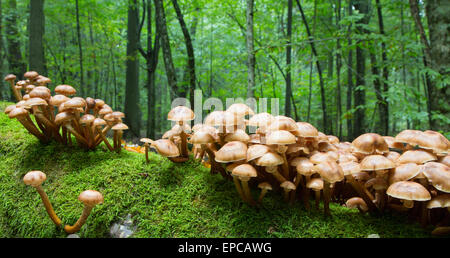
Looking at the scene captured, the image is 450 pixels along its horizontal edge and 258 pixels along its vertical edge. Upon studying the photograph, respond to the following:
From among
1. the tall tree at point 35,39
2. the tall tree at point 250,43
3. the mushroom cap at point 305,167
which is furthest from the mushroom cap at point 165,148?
the tall tree at point 35,39

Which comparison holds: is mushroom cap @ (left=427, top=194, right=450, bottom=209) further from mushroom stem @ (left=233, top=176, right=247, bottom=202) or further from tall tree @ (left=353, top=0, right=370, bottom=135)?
tall tree @ (left=353, top=0, right=370, bottom=135)

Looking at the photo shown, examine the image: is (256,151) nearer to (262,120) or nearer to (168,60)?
(262,120)

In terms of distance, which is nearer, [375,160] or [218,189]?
[375,160]

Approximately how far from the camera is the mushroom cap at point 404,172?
5.07 feet

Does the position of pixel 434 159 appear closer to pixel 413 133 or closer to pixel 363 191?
pixel 413 133

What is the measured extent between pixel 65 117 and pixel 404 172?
9.01ft

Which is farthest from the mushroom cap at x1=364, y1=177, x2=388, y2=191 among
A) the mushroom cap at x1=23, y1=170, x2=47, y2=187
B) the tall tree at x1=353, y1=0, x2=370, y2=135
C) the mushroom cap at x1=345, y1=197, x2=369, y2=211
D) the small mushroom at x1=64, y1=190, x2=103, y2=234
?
the tall tree at x1=353, y1=0, x2=370, y2=135

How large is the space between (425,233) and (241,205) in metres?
1.28

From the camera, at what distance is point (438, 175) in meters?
1.46

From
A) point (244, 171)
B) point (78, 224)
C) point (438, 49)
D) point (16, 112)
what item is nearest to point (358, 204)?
point (244, 171)

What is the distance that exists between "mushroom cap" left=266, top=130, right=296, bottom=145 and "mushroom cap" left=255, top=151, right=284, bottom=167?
0.09m

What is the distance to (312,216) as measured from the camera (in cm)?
176

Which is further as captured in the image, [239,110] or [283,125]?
[239,110]
